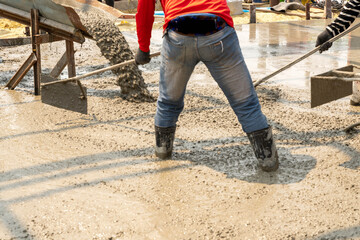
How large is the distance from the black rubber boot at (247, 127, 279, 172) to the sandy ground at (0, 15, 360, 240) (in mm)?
96

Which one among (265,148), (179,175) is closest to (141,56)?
(179,175)

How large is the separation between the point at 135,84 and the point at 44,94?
3.55 ft

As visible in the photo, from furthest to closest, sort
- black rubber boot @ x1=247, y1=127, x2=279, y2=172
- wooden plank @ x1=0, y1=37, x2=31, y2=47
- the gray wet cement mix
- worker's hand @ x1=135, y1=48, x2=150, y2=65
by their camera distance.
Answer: wooden plank @ x1=0, y1=37, x2=31, y2=47, the gray wet cement mix, worker's hand @ x1=135, y1=48, x2=150, y2=65, black rubber boot @ x1=247, y1=127, x2=279, y2=172

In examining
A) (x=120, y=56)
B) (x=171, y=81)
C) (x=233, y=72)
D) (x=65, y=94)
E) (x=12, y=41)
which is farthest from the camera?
(x=12, y=41)

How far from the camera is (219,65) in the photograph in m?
3.42

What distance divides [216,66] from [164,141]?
0.84 meters

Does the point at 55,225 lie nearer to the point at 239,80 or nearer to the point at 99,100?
the point at 239,80

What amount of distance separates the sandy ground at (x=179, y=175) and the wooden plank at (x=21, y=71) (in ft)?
1.56

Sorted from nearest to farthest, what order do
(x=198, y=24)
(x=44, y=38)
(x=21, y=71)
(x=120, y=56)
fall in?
(x=198, y=24) < (x=120, y=56) < (x=44, y=38) < (x=21, y=71)

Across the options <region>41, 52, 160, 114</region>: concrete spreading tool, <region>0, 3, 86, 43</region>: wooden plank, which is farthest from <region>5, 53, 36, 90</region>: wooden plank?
<region>41, 52, 160, 114</region>: concrete spreading tool

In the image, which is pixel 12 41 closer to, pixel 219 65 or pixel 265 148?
pixel 219 65

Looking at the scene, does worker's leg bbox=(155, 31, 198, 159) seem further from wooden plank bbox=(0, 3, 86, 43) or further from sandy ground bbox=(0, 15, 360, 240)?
wooden plank bbox=(0, 3, 86, 43)

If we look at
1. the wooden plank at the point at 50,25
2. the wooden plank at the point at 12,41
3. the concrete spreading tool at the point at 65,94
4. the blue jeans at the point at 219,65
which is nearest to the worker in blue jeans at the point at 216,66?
the blue jeans at the point at 219,65

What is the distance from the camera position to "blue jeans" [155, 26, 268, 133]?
3.34 meters
